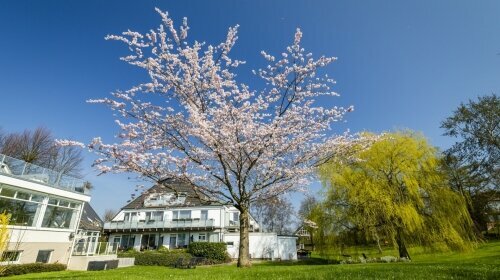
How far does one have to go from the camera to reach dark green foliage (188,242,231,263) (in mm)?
A: 28906

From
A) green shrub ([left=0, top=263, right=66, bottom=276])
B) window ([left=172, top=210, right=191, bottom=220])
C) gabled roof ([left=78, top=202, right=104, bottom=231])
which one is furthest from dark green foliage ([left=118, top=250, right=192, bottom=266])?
gabled roof ([left=78, top=202, right=104, bottom=231])

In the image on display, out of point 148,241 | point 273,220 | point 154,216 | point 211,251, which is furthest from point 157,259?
point 273,220

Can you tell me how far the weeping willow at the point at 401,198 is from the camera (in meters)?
18.7

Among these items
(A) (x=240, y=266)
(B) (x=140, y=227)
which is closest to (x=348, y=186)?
(A) (x=240, y=266)

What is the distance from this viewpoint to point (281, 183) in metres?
12.4

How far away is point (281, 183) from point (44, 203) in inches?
730

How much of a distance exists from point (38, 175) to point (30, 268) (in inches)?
252

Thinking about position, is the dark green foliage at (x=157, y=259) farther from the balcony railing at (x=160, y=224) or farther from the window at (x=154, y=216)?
the window at (x=154, y=216)

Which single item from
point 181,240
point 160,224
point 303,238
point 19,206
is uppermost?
point 160,224

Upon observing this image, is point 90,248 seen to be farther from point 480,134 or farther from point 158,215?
point 480,134

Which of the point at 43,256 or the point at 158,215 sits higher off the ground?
the point at 158,215

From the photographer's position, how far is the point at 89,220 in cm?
4219

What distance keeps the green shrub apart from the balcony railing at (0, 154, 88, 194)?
548 cm

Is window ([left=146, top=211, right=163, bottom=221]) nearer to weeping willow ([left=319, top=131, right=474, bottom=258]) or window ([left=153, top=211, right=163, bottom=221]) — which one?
window ([left=153, top=211, right=163, bottom=221])
